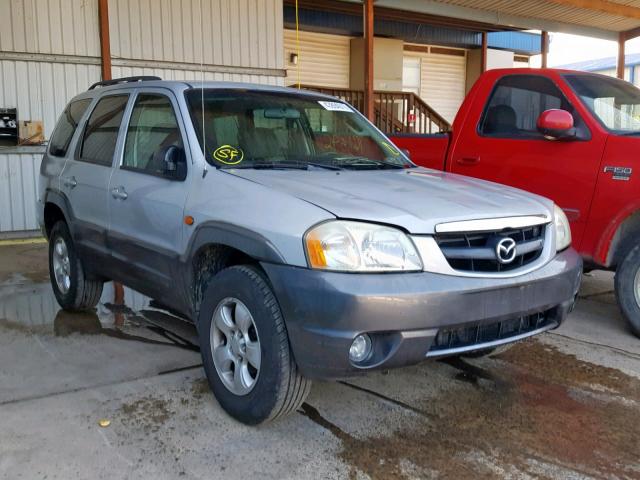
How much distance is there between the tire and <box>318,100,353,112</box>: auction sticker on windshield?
88.0 inches

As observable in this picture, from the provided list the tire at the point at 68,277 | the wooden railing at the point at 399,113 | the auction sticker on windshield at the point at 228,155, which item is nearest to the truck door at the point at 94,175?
the tire at the point at 68,277

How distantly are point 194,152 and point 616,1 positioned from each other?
12026 millimetres

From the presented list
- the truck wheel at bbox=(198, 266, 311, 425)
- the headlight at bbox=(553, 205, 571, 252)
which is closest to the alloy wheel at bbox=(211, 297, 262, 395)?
the truck wheel at bbox=(198, 266, 311, 425)

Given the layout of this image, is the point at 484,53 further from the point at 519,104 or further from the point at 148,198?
the point at 148,198

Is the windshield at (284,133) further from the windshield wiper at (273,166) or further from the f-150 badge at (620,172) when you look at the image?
the f-150 badge at (620,172)

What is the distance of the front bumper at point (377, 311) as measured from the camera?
2.62m

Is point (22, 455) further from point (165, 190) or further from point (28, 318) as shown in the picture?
point (28, 318)

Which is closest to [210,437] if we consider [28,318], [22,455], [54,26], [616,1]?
[22,455]

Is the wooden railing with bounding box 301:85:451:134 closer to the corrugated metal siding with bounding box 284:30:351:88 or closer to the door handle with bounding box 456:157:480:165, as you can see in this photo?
the corrugated metal siding with bounding box 284:30:351:88

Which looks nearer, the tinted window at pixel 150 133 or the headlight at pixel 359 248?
the headlight at pixel 359 248

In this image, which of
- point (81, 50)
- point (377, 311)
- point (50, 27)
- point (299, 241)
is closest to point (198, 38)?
point (81, 50)

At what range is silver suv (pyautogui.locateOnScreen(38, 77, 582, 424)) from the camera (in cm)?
270

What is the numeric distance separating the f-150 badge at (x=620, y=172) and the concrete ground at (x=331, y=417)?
119 centimetres

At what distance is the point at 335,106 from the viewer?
178 inches
